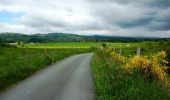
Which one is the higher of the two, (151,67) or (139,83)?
(151,67)

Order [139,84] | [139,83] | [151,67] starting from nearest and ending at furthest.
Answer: [139,84] → [139,83] → [151,67]

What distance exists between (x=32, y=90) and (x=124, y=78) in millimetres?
3936

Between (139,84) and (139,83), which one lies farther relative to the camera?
(139,83)

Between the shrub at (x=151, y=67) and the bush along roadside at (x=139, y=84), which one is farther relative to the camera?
the shrub at (x=151, y=67)

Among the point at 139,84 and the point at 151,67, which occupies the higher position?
the point at 151,67

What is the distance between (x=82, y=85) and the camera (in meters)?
16.6

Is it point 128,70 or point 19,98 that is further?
point 128,70

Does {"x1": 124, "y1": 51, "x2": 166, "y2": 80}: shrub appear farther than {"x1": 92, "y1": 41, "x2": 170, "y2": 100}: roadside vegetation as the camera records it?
Yes

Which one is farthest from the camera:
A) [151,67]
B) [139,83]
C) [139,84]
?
[151,67]

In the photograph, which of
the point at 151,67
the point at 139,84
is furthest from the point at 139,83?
the point at 151,67

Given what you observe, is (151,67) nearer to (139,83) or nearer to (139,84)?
(139,83)

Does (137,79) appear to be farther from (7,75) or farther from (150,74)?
(7,75)

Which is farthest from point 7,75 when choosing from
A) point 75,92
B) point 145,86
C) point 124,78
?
point 145,86

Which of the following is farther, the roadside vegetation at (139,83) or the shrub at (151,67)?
the shrub at (151,67)
